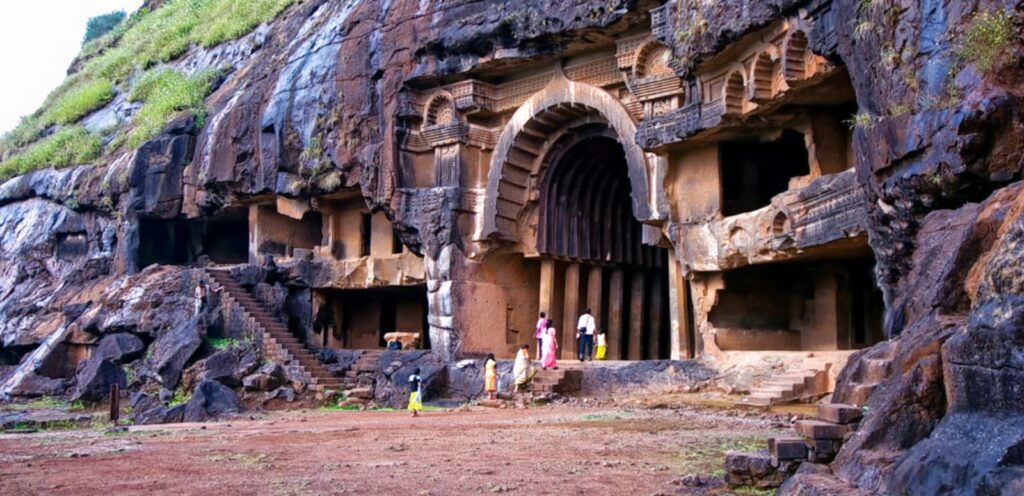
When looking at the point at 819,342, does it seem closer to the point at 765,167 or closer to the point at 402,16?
the point at 765,167

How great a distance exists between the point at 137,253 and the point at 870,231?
909 inches

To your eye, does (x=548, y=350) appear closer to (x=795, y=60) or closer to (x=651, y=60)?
(x=651, y=60)

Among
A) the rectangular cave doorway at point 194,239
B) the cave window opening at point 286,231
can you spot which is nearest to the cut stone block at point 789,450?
the cave window opening at point 286,231

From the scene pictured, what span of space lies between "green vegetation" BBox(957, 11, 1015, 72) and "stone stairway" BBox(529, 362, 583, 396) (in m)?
10.6

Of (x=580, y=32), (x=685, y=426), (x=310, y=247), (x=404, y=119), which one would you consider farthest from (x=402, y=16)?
(x=685, y=426)

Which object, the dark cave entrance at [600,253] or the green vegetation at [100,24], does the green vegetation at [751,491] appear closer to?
the dark cave entrance at [600,253]

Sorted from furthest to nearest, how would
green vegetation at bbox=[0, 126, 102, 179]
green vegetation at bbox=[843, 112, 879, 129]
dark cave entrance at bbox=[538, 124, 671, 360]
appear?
green vegetation at bbox=[0, 126, 102, 179] → dark cave entrance at bbox=[538, 124, 671, 360] → green vegetation at bbox=[843, 112, 879, 129]

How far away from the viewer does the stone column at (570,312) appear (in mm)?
22703

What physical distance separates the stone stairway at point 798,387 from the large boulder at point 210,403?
31.7 feet

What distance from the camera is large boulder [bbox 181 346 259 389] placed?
2245 centimetres

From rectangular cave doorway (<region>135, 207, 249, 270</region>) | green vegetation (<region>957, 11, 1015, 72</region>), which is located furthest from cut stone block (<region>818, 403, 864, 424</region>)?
rectangular cave doorway (<region>135, 207, 249, 270</region>)

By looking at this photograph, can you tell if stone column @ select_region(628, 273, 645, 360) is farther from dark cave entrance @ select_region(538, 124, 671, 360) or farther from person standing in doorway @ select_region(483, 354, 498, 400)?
person standing in doorway @ select_region(483, 354, 498, 400)

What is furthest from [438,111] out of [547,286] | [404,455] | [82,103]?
[82,103]

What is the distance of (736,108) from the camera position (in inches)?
672
